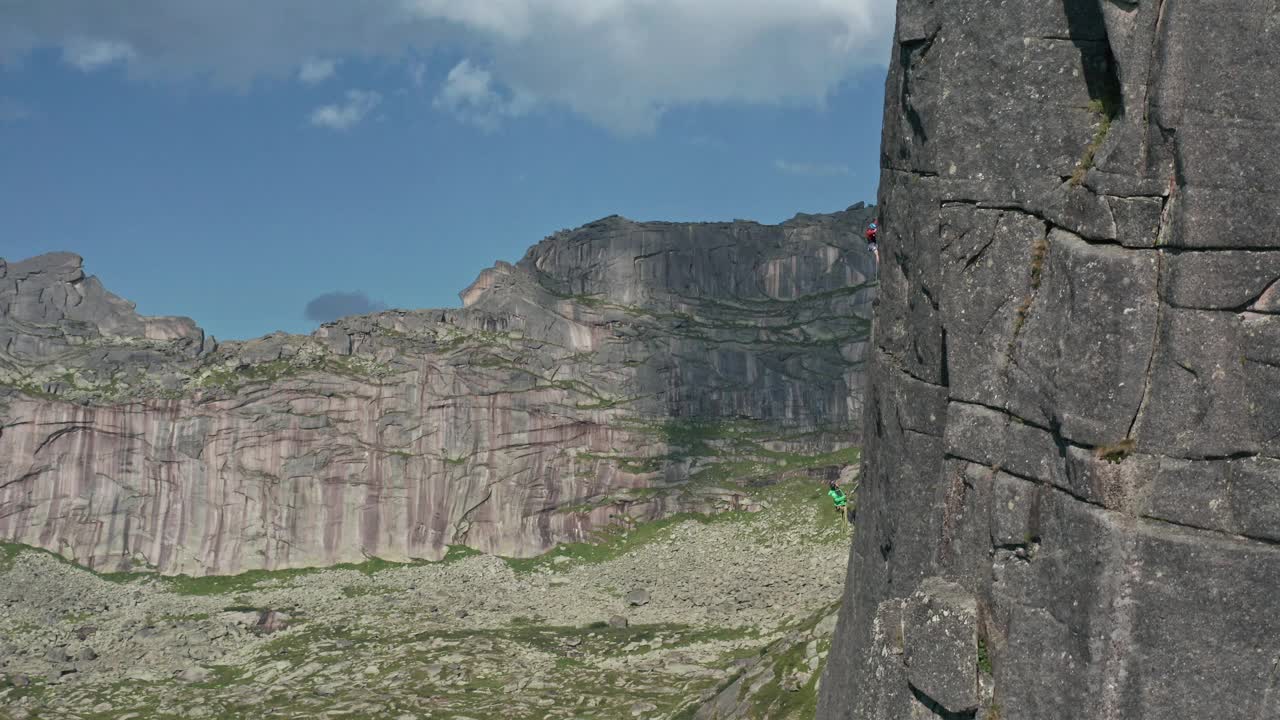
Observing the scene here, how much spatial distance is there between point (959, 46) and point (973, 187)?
222cm

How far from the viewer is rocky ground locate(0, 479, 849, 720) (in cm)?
7138

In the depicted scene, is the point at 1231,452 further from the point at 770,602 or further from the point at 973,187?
the point at 770,602

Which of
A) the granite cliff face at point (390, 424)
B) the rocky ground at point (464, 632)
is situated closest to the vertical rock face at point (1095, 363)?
the rocky ground at point (464, 632)

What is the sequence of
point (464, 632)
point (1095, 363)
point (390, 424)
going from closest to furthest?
1. point (1095, 363)
2. point (464, 632)
3. point (390, 424)

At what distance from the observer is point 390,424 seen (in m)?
150

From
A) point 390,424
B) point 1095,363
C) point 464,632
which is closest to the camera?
point 1095,363

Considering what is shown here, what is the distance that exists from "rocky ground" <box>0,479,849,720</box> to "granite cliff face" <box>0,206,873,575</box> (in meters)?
6.88

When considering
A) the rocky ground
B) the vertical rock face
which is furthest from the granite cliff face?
the vertical rock face

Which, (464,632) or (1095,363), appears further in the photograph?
(464,632)

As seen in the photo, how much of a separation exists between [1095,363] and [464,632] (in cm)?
8680

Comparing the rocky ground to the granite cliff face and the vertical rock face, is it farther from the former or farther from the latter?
the vertical rock face

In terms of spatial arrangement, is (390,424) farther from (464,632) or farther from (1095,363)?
(1095,363)

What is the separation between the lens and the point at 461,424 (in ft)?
493

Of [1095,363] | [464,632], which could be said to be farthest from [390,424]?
[1095,363]
